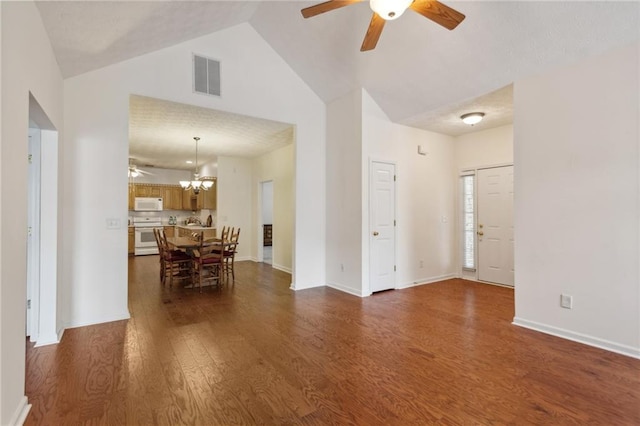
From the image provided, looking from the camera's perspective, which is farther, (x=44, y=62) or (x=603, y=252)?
(x=603, y=252)

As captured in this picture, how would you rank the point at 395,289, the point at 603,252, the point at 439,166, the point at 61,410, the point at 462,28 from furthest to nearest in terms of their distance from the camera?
the point at 439,166 < the point at 395,289 < the point at 462,28 < the point at 603,252 < the point at 61,410

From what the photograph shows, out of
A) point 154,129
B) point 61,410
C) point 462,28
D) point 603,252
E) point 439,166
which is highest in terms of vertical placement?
point 462,28

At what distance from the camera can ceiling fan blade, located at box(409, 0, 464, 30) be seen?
231 centimetres

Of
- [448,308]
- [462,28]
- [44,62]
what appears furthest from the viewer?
[448,308]

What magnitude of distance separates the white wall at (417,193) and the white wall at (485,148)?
179 mm

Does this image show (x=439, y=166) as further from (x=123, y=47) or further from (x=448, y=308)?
(x=123, y=47)

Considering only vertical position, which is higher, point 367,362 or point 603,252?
point 603,252

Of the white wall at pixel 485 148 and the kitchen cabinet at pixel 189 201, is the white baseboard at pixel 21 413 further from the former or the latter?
the kitchen cabinet at pixel 189 201

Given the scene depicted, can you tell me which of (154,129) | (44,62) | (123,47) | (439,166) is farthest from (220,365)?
(439,166)

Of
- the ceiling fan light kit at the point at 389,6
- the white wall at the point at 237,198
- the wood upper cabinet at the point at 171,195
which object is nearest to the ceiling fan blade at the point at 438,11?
the ceiling fan light kit at the point at 389,6

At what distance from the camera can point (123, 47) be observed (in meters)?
3.25

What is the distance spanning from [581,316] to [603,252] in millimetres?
662

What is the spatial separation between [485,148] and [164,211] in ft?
30.2

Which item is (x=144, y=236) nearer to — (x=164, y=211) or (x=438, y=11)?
(x=164, y=211)
